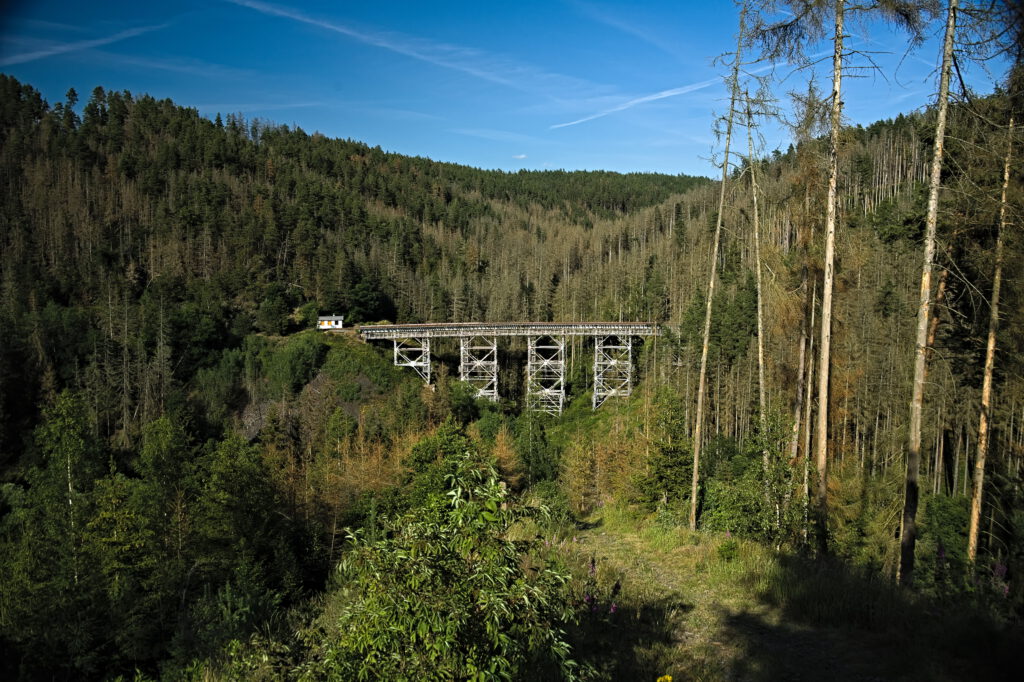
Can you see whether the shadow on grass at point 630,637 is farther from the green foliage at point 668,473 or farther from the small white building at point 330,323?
the small white building at point 330,323

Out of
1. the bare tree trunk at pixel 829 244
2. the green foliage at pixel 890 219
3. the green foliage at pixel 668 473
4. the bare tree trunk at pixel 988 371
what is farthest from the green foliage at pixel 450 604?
the green foliage at pixel 890 219

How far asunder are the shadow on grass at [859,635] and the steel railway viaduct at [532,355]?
36.5 meters

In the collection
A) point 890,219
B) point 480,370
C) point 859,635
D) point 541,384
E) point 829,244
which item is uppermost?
point 890,219

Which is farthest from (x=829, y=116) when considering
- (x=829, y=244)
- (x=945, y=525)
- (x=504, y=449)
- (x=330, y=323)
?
(x=330, y=323)

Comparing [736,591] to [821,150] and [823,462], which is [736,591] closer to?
[823,462]

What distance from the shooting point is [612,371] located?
4675 cm

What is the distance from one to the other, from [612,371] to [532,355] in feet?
20.9

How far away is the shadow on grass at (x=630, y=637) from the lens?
17.2ft

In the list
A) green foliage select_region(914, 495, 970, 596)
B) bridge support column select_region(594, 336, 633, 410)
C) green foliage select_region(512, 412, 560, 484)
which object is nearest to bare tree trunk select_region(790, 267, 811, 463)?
green foliage select_region(914, 495, 970, 596)

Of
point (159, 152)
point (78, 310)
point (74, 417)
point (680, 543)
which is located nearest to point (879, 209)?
point (680, 543)

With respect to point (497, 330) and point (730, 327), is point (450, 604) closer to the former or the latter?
point (730, 327)

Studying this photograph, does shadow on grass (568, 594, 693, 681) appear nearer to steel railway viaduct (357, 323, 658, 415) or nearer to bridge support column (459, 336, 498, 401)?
steel railway viaduct (357, 323, 658, 415)

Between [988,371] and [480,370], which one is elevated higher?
[988,371]

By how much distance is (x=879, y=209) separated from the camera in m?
55.0
